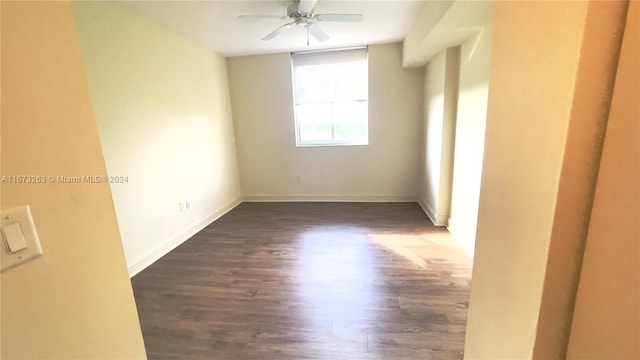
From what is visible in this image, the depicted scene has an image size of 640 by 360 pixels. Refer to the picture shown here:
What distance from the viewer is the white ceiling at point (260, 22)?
2457mm

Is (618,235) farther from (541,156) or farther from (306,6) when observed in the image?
(306,6)

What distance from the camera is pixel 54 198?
0.57m

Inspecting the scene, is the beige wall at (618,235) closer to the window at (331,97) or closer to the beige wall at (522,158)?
the beige wall at (522,158)

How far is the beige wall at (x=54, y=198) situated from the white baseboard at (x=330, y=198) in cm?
397

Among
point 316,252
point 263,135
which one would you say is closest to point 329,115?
point 263,135

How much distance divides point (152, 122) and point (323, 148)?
2478 millimetres

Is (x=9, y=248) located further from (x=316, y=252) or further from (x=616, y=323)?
(x=316, y=252)

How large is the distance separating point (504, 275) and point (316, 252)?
2.17 m

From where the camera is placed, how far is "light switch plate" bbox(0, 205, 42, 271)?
1.57 feet

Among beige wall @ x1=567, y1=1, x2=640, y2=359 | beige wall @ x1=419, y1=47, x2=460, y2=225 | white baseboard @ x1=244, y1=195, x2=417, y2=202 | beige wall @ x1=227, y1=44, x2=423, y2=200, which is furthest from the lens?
white baseboard @ x1=244, y1=195, x2=417, y2=202

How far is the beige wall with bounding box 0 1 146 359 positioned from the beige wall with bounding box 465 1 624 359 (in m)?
1.05

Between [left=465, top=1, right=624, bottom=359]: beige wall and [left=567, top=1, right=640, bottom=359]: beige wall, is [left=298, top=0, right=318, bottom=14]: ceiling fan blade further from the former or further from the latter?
[left=567, top=1, right=640, bottom=359]: beige wall

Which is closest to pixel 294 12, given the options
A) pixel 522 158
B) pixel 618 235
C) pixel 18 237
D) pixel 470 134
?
pixel 470 134

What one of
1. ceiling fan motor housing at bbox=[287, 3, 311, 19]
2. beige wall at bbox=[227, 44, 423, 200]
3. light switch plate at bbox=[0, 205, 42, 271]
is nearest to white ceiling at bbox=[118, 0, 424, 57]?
ceiling fan motor housing at bbox=[287, 3, 311, 19]
